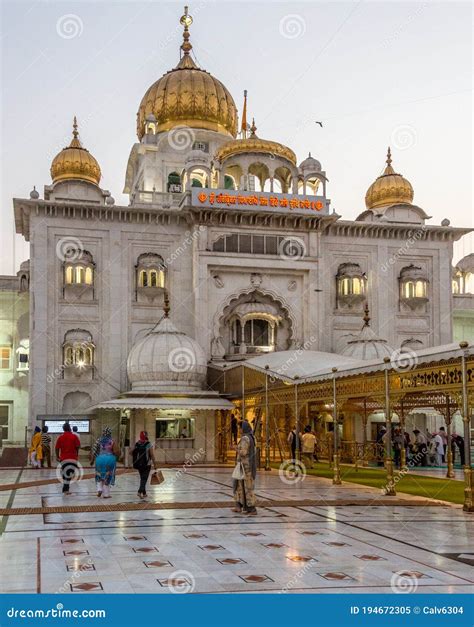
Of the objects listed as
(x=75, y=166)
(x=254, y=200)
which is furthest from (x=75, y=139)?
(x=254, y=200)

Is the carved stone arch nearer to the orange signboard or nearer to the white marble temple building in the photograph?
the white marble temple building

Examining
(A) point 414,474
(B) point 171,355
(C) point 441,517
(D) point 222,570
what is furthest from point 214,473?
(D) point 222,570

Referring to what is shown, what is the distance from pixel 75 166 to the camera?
36.4 metres

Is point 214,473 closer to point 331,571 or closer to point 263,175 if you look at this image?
point 331,571

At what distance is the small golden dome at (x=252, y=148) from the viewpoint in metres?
36.3

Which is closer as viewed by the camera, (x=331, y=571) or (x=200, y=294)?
(x=331, y=571)

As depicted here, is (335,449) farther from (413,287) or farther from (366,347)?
(413,287)

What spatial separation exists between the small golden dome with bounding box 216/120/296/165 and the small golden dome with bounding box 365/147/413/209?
15.8 ft

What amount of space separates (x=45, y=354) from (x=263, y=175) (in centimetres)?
1326

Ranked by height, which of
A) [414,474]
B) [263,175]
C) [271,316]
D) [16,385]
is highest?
[263,175]

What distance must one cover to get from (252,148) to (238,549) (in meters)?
28.8

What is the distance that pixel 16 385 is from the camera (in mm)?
40719

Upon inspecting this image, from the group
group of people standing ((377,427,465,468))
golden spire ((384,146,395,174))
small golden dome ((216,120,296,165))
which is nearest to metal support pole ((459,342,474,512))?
group of people standing ((377,427,465,468))

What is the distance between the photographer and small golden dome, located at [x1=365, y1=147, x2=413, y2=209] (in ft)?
127
